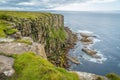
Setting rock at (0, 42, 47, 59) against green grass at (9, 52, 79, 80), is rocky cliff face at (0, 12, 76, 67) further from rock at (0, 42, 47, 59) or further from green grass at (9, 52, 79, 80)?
green grass at (9, 52, 79, 80)

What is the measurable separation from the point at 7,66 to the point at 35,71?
362 centimetres

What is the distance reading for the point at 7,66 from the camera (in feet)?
59.3

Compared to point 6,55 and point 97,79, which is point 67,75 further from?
point 6,55

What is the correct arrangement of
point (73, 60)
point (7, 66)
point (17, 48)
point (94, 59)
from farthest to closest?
point (94, 59) → point (73, 60) → point (17, 48) → point (7, 66)

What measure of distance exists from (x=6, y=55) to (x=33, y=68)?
6.23 metres

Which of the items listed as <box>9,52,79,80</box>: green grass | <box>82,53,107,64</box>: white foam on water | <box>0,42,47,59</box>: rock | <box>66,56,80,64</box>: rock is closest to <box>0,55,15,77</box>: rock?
<box>9,52,79,80</box>: green grass

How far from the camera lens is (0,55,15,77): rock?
17109mm

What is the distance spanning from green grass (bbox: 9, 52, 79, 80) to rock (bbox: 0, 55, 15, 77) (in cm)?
47

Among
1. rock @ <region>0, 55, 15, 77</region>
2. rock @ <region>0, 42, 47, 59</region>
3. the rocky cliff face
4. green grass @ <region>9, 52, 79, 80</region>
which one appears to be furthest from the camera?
the rocky cliff face

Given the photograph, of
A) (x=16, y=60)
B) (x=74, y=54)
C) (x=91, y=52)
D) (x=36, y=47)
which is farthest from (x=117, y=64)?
(x=16, y=60)

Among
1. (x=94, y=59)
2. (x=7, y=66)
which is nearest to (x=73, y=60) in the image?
(x=94, y=59)

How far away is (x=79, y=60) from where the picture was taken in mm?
98812

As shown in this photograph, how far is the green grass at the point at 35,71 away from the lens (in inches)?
601

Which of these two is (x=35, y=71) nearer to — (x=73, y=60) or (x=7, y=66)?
(x=7, y=66)
